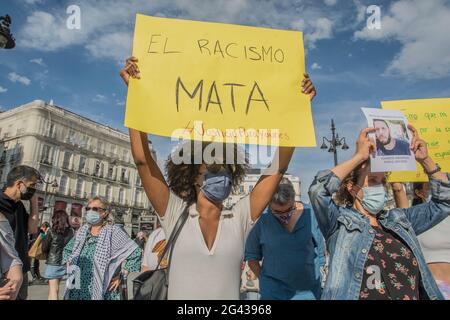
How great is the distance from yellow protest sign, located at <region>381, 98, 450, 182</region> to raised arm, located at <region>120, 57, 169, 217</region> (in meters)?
2.49

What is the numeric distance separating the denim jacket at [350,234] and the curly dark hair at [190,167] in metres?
0.59

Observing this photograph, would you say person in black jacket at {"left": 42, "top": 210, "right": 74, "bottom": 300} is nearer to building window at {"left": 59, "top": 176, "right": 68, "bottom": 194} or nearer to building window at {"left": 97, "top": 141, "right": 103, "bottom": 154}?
building window at {"left": 59, "top": 176, "right": 68, "bottom": 194}

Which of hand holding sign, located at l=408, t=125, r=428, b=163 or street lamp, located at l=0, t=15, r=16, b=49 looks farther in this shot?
street lamp, located at l=0, t=15, r=16, b=49

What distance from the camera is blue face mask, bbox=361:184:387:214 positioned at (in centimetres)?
244

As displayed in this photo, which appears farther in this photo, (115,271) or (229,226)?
(115,271)

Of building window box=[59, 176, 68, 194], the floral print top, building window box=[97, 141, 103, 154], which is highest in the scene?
building window box=[97, 141, 103, 154]

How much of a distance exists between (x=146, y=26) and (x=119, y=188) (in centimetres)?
6287

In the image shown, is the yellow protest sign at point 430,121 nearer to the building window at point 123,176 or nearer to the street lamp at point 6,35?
the street lamp at point 6,35

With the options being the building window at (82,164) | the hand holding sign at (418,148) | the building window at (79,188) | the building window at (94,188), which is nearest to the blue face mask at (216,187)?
the hand holding sign at (418,148)

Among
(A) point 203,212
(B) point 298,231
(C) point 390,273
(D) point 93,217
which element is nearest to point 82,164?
(D) point 93,217

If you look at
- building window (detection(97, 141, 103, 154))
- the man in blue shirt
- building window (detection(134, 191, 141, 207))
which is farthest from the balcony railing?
the man in blue shirt

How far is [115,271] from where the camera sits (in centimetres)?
430

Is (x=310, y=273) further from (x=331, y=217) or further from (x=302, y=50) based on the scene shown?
(x=302, y=50)
